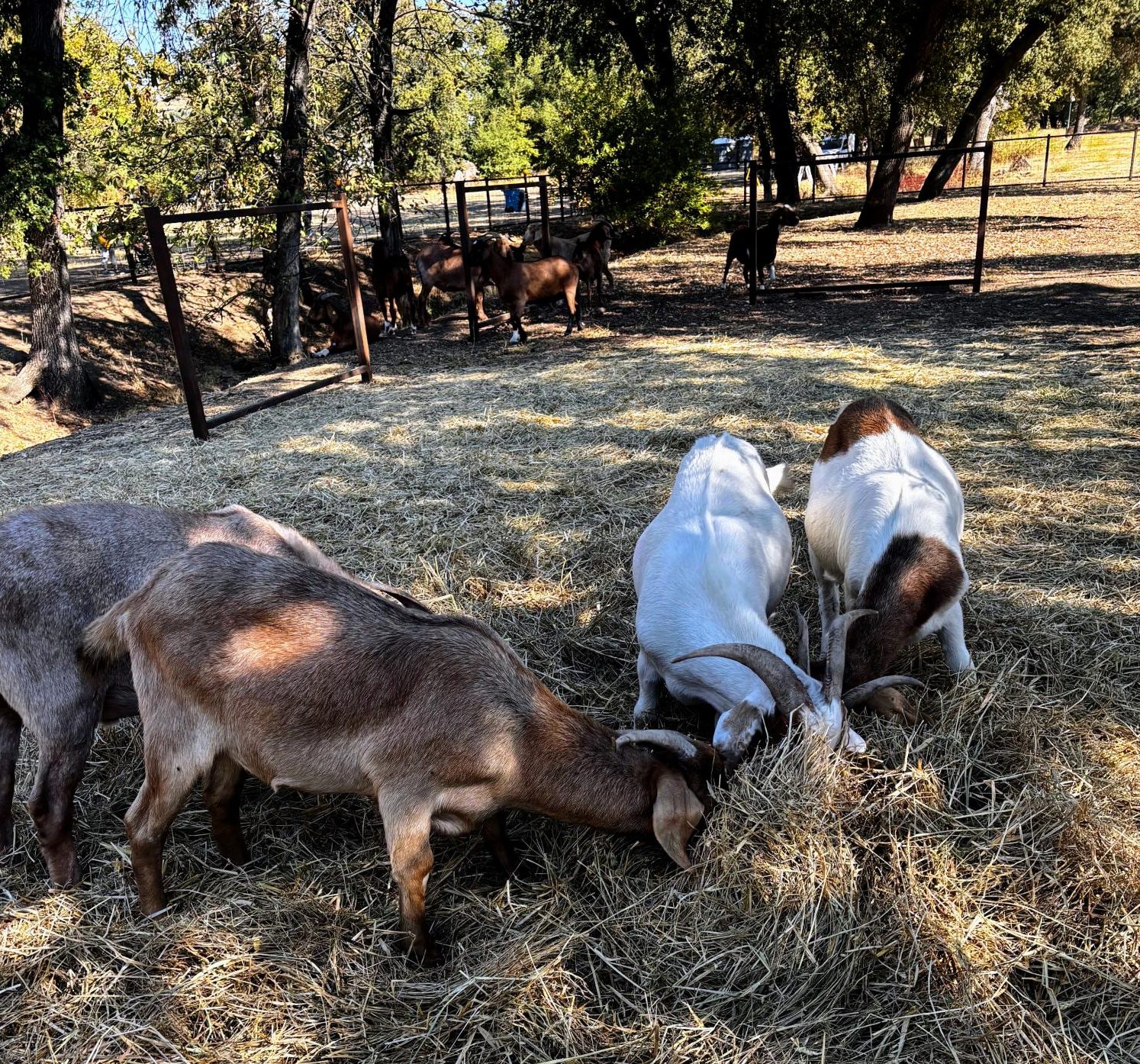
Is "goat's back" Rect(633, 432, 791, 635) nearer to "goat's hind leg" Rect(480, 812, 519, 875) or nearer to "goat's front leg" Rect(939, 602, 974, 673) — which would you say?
"goat's front leg" Rect(939, 602, 974, 673)

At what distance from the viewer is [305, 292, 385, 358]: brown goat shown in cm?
1485

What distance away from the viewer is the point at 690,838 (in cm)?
279

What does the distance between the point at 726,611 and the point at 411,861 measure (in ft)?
5.33

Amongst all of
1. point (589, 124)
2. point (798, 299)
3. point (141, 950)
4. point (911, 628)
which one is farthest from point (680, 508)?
point (589, 124)

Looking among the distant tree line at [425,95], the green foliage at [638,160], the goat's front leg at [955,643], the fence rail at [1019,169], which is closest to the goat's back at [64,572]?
the goat's front leg at [955,643]

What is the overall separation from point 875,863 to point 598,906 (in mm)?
894

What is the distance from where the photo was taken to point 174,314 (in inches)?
310

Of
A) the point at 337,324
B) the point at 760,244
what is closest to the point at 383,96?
the point at 337,324

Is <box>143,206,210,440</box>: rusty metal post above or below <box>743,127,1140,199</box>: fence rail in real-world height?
below

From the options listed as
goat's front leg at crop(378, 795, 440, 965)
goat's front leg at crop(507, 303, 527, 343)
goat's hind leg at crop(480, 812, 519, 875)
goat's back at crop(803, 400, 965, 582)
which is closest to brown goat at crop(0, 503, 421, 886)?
goat's front leg at crop(378, 795, 440, 965)

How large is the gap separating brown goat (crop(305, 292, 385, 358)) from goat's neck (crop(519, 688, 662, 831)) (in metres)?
12.5

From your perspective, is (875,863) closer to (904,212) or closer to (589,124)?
(589,124)

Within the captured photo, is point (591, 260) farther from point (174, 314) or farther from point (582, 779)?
point (582, 779)

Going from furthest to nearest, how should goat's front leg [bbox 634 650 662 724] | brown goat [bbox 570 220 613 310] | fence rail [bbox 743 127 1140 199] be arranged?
fence rail [bbox 743 127 1140 199], brown goat [bbox 570 220 613 310], goat's front leg [bbox 634 650 662 724]
